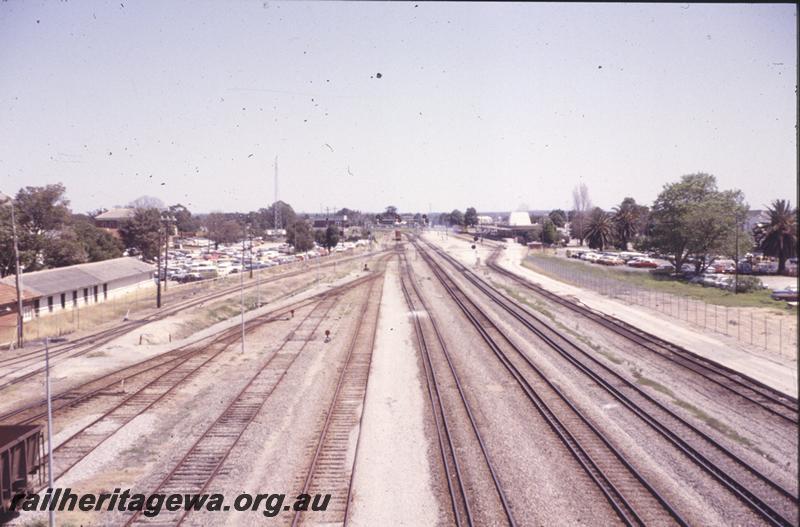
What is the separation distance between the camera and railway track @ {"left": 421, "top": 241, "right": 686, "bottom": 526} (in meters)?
14.0

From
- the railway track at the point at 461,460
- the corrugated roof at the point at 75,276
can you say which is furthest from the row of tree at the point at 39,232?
the railway track at the point at 461,460

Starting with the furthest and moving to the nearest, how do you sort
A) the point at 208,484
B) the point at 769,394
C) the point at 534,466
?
the point at 769,394 → the point at 534,466 → the point at 208,484

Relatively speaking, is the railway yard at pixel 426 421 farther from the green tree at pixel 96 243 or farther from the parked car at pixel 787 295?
the green tree at pixel 96 243

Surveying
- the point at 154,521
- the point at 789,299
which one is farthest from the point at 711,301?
the point at 154,521

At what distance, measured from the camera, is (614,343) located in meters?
33.7

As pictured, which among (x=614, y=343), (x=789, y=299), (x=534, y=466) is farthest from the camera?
(x=789, y=299)

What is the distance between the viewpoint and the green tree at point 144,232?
82312 mm

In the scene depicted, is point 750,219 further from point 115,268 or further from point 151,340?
point 115,268

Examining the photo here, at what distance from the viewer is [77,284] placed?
48594 mm

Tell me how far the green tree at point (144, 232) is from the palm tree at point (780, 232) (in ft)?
286

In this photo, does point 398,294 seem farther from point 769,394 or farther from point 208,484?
point 208,484

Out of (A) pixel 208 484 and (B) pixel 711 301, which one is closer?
(A) pixel 208 484

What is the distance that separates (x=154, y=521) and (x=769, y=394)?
25.7 meters

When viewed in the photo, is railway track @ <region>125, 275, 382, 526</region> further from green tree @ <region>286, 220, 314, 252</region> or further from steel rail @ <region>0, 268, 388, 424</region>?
green tree @ <region>286, 220, 314, 252</region>
